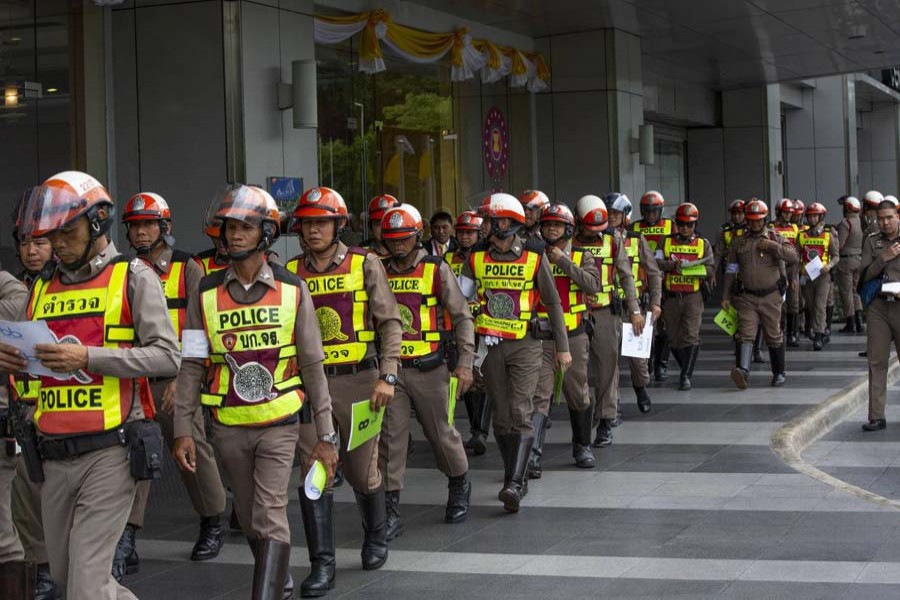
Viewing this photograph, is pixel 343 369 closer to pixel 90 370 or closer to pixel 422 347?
pixel 422 347

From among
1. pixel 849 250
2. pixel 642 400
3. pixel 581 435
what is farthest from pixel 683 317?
pixel 849 250

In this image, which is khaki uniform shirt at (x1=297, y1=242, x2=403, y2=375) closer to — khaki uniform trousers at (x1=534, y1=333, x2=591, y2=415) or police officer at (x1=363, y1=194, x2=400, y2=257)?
police officer at (x1=363, y1=194, x2=400, y2=257)

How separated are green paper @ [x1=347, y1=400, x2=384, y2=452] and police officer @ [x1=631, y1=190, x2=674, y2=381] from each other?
9135 millimetres

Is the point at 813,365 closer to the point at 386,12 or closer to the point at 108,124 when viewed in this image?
the point at 386,12

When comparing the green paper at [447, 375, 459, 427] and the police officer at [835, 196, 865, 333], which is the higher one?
the police officer at [835, 196, 865, 333]

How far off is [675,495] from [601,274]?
298cm

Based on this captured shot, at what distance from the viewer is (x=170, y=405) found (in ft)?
26.0

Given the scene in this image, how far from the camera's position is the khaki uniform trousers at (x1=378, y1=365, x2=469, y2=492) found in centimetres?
830

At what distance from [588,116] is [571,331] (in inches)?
464

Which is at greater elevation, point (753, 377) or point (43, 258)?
point (43, 258)

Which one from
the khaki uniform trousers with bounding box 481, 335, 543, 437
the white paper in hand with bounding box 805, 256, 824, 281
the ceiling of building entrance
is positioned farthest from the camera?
the ceiling of building entrance

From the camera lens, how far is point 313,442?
279 inches

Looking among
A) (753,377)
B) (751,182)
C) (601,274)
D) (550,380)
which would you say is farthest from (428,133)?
(751,182)

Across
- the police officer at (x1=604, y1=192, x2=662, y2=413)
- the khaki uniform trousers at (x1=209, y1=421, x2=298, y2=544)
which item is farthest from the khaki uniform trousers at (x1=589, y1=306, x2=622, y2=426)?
the khaki uniform trousers at (x1=209, y1=421, x2=298, y2=544)
